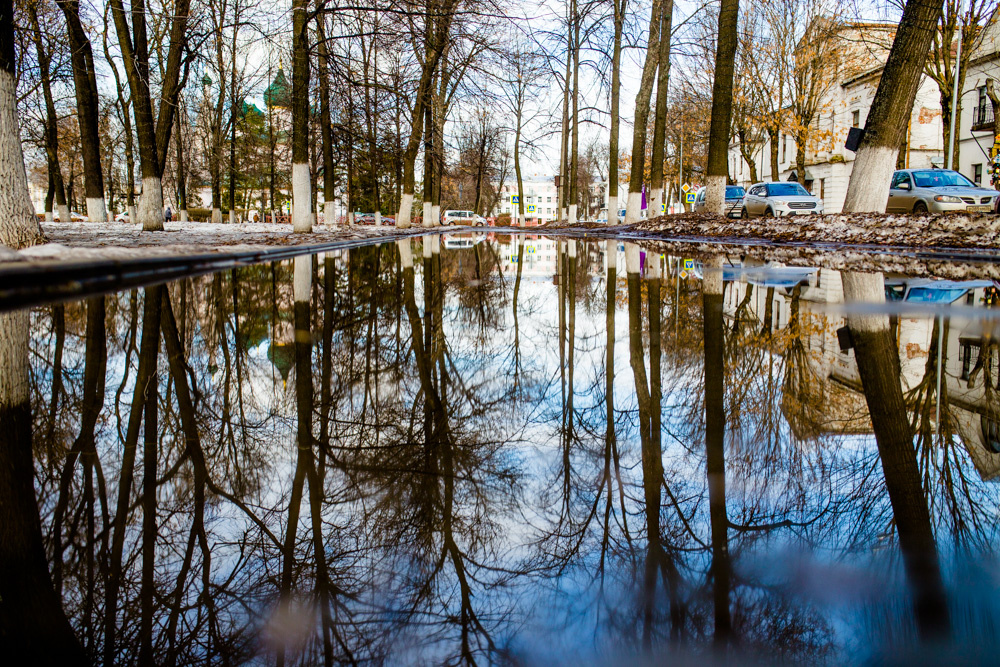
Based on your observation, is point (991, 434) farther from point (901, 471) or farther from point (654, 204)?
point (654, 204)

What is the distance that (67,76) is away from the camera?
2644 cm

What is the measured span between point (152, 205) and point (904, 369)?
19.3 meters

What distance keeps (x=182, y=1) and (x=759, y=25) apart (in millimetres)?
28255

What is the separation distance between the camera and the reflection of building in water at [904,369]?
262 centimetres

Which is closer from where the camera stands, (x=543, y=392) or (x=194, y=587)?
(x=194, y=587)

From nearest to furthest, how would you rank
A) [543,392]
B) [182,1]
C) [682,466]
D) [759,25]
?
1. [682,466]
2. [543,392]
3. [182,1]
4. [759,25]

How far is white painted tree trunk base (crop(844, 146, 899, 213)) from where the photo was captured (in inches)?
501

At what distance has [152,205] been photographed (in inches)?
728

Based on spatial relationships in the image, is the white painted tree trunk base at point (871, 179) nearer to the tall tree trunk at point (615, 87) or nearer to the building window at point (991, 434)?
the building window at point (991, 434)

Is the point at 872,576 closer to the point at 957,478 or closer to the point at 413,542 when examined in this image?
the point at 957,478

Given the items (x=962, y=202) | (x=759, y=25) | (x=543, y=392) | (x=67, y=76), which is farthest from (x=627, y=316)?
(x=759, y=25)

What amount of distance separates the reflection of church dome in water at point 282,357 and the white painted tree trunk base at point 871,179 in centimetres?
1218

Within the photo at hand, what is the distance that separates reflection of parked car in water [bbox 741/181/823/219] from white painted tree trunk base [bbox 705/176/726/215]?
672cm

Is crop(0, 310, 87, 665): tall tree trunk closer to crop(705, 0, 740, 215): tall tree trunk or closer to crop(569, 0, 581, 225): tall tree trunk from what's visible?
crop(705, 0, 740, 215): tall tree trunk
